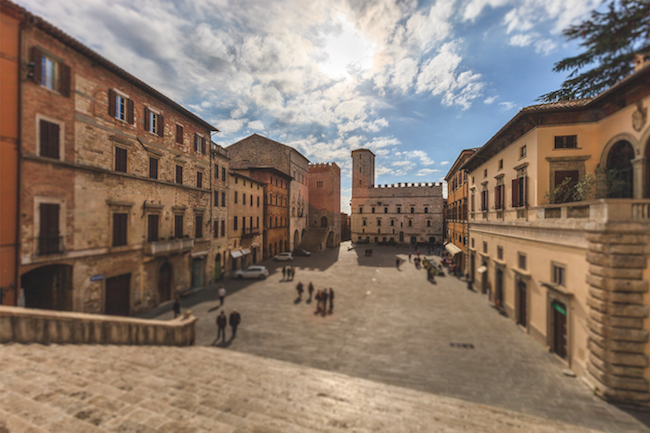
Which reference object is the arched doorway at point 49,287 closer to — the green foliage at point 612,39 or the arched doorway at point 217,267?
the arched doorway at point 217,267

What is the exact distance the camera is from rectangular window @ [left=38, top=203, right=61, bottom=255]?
1103 centimetres

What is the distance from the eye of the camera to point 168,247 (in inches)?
683

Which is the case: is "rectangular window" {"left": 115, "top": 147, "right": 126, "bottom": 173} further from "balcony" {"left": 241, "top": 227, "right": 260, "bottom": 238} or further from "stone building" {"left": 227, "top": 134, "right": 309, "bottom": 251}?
"stone building" {"left": 227, "top": 134, "right": 309, "bottom": 251}

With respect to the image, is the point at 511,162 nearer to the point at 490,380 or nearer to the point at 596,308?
the point at 596,308

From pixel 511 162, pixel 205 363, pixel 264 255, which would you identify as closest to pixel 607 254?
pixel 511 162

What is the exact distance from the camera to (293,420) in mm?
6277

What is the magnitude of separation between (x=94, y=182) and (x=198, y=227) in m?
8.75

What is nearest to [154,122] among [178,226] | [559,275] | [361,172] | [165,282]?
[178,226]

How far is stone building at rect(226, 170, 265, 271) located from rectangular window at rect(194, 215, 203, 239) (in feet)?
13.6

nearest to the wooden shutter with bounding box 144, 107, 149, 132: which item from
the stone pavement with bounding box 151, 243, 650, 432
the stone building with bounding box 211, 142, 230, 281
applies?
the stone building with bounding box 211, 142, 230, 281

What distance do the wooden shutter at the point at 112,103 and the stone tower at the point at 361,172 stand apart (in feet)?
167

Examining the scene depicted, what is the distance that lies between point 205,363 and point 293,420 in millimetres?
4839

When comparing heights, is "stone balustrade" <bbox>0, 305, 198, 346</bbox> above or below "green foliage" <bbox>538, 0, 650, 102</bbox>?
below

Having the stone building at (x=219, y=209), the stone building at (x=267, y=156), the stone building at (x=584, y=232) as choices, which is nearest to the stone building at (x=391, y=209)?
the stone building at (x=267, y=156)
